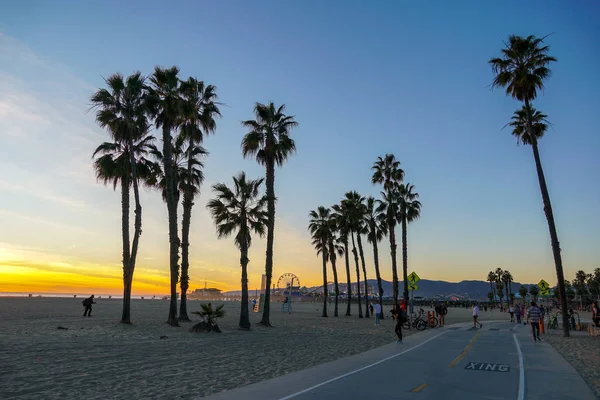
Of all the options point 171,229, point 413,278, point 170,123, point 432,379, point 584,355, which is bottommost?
point 584,355

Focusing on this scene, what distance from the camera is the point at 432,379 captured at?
1193cm

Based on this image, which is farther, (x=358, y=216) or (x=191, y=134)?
(x=358, y=216)

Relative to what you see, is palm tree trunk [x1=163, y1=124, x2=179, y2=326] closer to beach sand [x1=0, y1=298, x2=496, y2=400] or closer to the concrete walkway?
beach sand [x1=0, y1=298, x2=496, y2=400]

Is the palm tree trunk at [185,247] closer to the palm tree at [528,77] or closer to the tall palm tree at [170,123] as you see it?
the tall palm tree at [170,123]

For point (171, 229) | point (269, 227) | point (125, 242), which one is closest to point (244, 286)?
point (269, 227)

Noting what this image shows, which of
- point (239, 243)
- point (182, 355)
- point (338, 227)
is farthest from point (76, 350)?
point (338, 227)

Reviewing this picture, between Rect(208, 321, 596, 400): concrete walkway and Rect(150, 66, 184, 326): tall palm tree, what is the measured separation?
1578cm

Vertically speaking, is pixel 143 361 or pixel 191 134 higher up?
pixel 191 134

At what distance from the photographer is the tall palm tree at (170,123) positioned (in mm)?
29172

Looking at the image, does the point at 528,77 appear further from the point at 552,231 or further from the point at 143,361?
the point at 143,361

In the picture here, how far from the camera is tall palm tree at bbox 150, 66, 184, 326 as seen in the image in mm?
29172

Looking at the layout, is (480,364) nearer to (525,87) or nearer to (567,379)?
(567,379)

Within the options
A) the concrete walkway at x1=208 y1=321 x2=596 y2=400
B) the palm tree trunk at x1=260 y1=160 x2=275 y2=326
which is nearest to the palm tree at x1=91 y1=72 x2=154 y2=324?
the palm tree trunk at x1=260 y1=160 x2=275 y2=326

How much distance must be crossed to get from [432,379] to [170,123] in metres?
24.4
